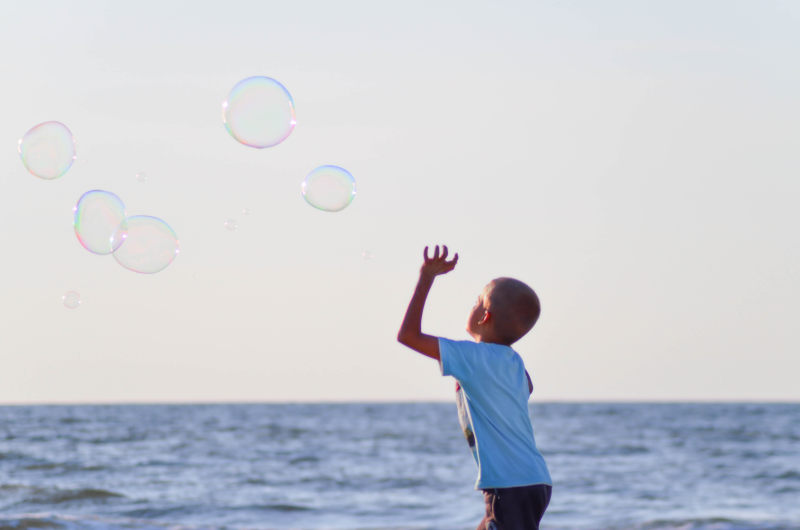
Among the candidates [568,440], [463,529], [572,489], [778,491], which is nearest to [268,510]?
[463,529]

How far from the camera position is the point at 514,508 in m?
4.05

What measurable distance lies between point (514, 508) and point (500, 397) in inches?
16.6

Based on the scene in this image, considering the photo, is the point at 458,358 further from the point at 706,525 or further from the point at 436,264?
the point at 706,525

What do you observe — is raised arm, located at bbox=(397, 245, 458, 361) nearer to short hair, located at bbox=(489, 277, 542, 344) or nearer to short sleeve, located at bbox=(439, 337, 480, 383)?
short sleeve, located at bbox=(439, 337, 480, 383)

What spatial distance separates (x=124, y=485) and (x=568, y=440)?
16666 millimetres

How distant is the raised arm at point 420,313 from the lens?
395 centimetres

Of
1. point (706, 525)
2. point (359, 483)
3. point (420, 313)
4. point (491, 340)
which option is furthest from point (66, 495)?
point (420, 313)

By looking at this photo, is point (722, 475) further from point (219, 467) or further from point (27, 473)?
point (27, 473)

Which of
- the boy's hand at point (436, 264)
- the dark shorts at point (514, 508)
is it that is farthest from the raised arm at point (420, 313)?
the dark shorts at point (514, 508)

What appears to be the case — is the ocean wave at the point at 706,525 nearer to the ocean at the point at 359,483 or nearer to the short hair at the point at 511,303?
the ocean at the point at 359,483

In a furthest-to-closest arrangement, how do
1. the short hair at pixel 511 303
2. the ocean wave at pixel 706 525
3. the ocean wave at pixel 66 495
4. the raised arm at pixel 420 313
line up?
the ocean wave at pixel 66 495
the ocean wave at pixel 706 525
the short hair at pixel 511 303
the raised arm at pixel 420 313

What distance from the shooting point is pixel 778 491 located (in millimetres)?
16734

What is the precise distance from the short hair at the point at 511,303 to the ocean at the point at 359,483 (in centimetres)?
729

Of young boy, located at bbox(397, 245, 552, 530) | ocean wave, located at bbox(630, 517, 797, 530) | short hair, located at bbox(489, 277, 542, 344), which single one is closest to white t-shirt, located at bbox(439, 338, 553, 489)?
young boy, located at bbox(397, 245, 552, 530)
